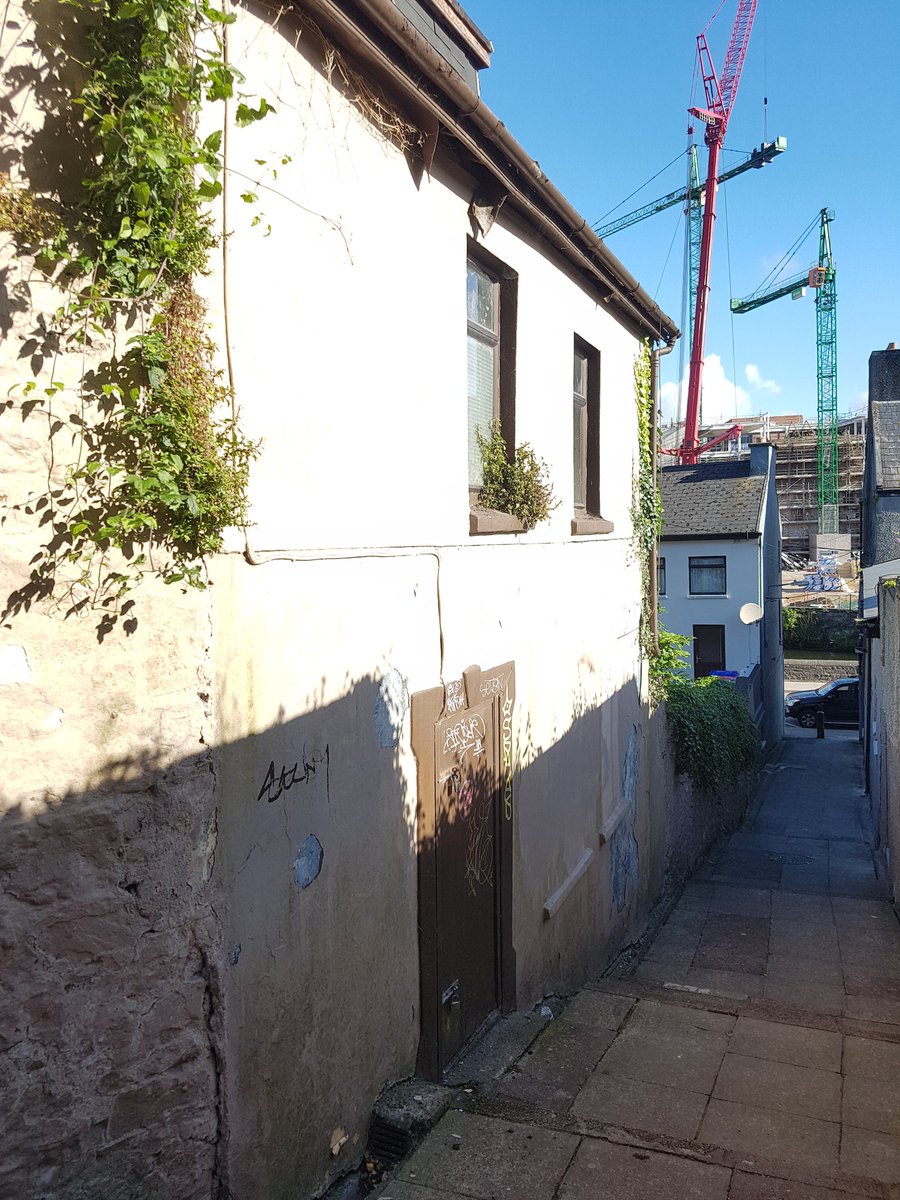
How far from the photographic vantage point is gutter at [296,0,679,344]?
4312mm

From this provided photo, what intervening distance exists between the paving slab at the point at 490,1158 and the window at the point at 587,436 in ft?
18.1

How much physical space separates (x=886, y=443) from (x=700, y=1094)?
20.0 metres

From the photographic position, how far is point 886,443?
22031 millimetres

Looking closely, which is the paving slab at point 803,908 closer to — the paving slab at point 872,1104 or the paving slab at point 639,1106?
the paving slab at point 872,1104

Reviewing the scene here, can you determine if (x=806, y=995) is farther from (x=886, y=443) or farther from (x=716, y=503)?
(x=716, y=503)

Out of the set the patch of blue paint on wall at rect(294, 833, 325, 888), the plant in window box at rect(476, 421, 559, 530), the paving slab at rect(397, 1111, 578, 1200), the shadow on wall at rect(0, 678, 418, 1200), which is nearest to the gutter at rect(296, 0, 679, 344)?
the plant in window box at rect(476, 421, 559, 530)

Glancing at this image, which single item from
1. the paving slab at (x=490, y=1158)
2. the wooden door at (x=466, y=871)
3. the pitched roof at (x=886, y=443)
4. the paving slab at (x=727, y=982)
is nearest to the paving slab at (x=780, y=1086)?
the paving slab at (x=490, y=1158)

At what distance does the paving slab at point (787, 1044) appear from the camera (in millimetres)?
5945

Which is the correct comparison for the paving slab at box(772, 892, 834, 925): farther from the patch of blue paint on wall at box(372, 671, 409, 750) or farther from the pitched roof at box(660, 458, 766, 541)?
the pitched roof at box(660, 458, 766, 541)

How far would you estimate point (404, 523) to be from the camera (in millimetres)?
5117

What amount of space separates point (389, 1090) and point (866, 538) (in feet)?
71.4

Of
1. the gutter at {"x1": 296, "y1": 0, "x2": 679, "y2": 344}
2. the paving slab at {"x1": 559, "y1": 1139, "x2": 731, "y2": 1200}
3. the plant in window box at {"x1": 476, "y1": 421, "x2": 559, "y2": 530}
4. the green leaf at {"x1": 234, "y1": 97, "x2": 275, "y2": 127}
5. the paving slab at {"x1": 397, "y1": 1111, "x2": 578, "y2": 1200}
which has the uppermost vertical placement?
the gutter at {"x1": 296, "y1": 0, "x2": 679, "y2": 344}

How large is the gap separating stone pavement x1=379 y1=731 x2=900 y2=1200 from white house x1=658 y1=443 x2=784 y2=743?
1785 cm

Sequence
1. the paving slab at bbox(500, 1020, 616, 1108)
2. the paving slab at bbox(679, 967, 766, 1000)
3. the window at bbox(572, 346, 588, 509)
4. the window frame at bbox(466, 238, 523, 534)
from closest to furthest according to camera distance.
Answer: the paving slab at bbox(500, 1020, 616, 1108) < the window frame at bbox(466, 238, 523, 534) < the window at bbox(572, 346, 588, 509) < the paving slab at bbox(679, 967, 766, 1000)
